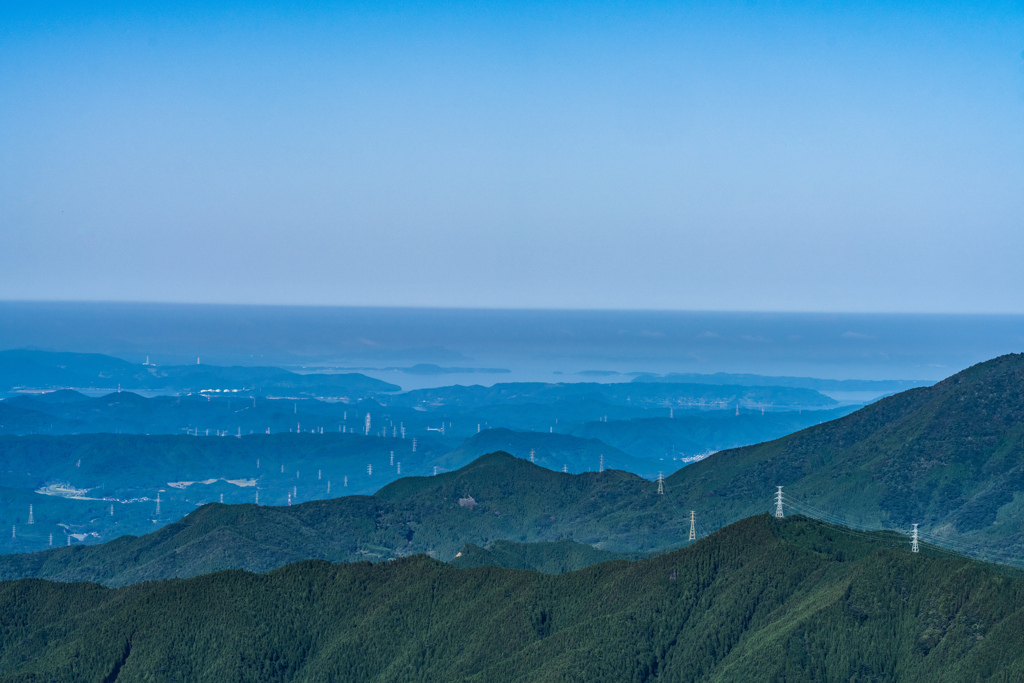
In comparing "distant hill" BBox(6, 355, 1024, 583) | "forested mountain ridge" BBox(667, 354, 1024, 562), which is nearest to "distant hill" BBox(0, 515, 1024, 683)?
"forested mountain ridge" BBox(667, 354, 1024, 562)

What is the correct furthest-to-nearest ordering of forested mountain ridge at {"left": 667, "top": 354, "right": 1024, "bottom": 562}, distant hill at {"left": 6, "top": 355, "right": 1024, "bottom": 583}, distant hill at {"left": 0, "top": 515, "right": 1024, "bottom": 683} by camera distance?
distant hill at {"left": 6, "top": 355, "right": 1024, "bottom": 583} < forested mountain ridge at {"left": 667, "top": 354, "right": 1024, "bottom": 562} < distant hill at {"left": 0, "top": 515, "right": 1024, "bottom": 683}

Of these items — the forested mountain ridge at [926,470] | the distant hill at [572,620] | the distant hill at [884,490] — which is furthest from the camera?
the distant hill at [884,490]

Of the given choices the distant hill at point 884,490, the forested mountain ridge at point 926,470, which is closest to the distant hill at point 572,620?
the forested mountain ridge at point 926,470

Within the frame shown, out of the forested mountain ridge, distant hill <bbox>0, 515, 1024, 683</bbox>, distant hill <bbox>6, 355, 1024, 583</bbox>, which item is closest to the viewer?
distant hill <bbox>0, 515, 1024, 683</bbox>

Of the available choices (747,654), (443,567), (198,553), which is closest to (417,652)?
(443,567)

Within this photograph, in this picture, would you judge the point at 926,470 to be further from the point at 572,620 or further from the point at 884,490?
the point at 572,620

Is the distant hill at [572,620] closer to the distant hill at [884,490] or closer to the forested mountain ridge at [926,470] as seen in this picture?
the forested mountain ridge at [926,470]

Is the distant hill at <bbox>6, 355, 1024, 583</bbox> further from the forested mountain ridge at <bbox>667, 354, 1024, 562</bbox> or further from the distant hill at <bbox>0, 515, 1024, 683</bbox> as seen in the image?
the distant hill at <bbox>0, 515, 1024, 683</bbox>

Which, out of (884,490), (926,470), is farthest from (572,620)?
(926,470)
